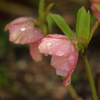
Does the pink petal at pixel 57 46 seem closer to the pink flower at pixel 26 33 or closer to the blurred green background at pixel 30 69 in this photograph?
the pink flower at pixel 26 33

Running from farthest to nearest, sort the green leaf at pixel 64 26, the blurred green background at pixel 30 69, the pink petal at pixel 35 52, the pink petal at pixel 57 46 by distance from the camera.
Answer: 1. the blurred green background at pixel 30 69
2. the pink petal at pixel 35 52
3. the green leaf at pixel 64 26
4. the pink petal at pixel 57 46

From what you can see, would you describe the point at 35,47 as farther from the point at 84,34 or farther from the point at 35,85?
the point at 35,85

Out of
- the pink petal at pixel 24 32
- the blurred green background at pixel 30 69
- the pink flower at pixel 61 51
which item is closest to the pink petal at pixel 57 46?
the pink flower at pixel 61 51

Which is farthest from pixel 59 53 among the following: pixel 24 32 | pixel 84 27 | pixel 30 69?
pixel 30 69

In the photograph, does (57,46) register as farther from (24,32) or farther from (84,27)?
(24,32)

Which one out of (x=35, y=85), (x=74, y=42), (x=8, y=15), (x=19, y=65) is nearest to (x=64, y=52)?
(x=74, y=42)

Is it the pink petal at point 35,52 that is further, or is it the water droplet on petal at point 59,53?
the pink petal at point 35,52
